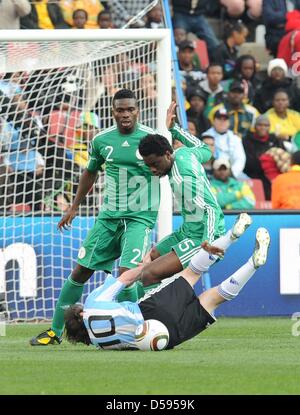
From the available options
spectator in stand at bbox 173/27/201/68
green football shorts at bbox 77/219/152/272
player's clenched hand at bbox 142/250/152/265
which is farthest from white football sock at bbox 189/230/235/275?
spectator in stand at bbox 173/27/201/68

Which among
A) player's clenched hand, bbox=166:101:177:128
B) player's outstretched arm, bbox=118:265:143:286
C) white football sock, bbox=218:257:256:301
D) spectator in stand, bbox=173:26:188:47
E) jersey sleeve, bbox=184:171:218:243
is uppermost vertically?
spectator in stand, bbox=173:26:188:47

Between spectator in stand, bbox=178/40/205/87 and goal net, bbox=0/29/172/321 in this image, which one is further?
spectator in stand, bbox=178/40/205/87

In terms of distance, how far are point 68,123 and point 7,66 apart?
4.15 ft

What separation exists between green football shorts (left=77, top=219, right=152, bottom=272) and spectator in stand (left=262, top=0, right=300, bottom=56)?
9.60 meters

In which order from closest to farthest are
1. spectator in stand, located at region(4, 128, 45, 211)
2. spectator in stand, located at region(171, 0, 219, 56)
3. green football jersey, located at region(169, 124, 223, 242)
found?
green football jersey, located at region(169, 124, 223, 242), spectator in stand, located at region(4, 128, 45, 211), spectator in stand, located at region(171, 0, 219, 56)

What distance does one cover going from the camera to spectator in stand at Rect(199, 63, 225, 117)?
1773 cm

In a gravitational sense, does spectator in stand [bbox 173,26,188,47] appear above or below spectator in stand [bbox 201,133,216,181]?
above

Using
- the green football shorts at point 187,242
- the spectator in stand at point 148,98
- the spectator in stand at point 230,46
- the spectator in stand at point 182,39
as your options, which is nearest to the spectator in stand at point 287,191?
the spectator in stand at point 148,98

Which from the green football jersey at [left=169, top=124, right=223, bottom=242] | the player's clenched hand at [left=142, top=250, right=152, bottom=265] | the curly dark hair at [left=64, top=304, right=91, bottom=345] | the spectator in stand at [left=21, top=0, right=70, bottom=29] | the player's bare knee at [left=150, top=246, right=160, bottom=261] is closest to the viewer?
the curly dark hair at [left=64, top=304, right=91, bottom=345]

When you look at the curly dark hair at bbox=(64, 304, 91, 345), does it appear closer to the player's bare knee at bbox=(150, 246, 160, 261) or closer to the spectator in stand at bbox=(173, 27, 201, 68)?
the player's bare knee at bbox=(150, 246, 160, 261)

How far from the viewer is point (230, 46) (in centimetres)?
1897

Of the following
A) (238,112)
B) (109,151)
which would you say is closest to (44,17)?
(238,112)

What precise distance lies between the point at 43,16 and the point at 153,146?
27.3ft

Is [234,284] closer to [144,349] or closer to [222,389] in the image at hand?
[144,349]
